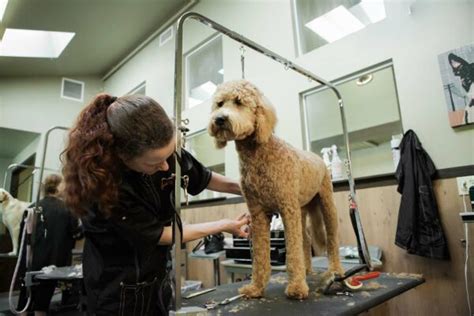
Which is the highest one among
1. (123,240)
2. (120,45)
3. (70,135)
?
(120,45)

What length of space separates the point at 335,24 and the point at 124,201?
250 centimetres

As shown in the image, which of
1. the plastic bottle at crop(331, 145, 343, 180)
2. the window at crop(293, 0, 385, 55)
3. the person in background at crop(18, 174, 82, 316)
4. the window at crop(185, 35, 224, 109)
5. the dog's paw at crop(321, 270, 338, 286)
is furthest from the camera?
the window at crop(185, 35, 224, 109)

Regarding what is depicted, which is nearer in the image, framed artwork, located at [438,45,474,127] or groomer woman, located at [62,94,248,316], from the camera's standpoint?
groomer woman, located at [62,94,248,316]

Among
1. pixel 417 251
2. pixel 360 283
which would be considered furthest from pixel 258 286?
pixel 417 251

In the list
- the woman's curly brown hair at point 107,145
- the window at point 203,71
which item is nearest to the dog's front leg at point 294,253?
the woman's curly brown hair at point 107,145

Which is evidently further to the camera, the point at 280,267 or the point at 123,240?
the point at 280,267

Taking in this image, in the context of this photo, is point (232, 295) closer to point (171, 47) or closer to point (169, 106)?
point (169, 106)

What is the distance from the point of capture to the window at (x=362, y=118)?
7.97 feet

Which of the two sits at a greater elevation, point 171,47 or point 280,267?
point 171,47

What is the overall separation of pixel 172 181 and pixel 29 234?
2.16 meters

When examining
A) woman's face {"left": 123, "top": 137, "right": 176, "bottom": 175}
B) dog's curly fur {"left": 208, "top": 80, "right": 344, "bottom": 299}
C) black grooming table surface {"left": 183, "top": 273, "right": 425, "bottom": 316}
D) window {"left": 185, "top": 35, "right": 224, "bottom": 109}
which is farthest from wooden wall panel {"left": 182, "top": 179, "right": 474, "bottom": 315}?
window {"left": 185, "top": 35, "right": 224, "bottom": 109}

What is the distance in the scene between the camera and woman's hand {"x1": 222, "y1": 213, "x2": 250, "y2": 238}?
107cm

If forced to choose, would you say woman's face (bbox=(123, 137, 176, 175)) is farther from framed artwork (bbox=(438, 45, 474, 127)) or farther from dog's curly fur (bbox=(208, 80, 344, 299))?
framed artwork (bbox=(438, 45, 474, 127))

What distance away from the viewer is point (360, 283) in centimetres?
126
